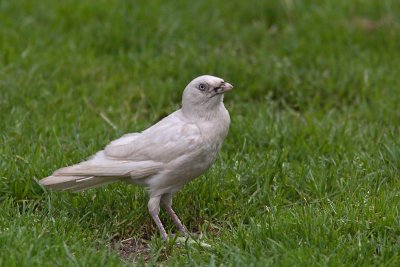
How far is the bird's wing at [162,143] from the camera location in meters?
5.51

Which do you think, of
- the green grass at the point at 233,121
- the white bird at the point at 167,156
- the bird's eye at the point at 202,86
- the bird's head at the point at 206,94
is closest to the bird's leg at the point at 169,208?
the white bird at the point at 167,156

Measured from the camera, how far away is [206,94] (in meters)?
5.71

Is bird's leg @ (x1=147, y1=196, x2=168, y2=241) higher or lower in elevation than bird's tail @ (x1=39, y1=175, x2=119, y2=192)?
lower

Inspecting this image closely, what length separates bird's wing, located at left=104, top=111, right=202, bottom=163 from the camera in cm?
551

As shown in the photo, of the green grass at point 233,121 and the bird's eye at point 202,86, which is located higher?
the bird's eye at point 202,86

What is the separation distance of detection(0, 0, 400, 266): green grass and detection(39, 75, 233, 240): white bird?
26 centimetres

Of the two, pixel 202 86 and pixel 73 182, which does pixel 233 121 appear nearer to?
pixel 202 86

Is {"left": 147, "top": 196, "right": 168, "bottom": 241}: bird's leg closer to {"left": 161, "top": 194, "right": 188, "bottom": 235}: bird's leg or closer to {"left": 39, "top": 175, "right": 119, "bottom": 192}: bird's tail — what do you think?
{"left": 161, "top": 194, "right": 188, "bottom": 235}: bird's leg

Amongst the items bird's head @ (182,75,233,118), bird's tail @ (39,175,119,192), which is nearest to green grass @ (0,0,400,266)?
bird's tail @ (39,175,119,192)

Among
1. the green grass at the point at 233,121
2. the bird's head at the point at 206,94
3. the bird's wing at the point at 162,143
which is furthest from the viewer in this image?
the bird's head at the point at 206,94

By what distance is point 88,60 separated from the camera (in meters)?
8.49

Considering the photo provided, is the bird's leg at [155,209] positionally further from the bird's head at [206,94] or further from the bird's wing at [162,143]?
the bird's head at [206,94]

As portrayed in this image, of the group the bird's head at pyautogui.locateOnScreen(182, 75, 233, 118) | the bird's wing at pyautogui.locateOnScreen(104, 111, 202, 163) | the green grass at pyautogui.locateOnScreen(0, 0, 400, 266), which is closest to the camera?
the green grass at pyautogui.locateOnScreen(0, 0, 400, 266)

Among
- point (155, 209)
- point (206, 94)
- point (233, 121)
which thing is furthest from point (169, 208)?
point (233, 121)
